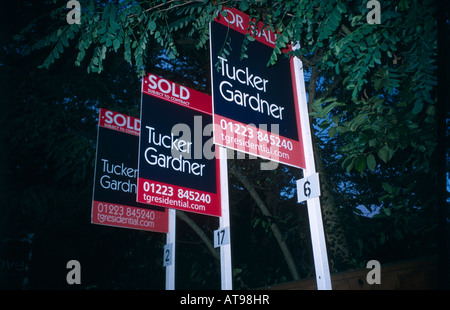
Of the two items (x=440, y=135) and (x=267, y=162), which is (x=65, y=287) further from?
(x=440, y=135)

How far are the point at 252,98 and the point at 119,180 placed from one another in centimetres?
386

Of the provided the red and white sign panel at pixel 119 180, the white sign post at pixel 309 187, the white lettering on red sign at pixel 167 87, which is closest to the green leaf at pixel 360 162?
the white sign post at pixel 309 187

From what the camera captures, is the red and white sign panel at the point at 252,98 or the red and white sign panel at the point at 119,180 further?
the red and white sign panel at the point at 119,180

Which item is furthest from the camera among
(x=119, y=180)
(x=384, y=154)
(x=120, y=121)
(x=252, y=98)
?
(x=120, y=121)

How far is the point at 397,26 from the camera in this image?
373cm

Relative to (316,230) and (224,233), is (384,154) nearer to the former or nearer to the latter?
(316,230)

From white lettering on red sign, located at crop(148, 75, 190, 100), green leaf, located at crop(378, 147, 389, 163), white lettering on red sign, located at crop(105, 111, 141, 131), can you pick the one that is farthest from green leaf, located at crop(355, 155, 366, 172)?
white lettering on red sign, located at crop(105, 111, 141, 131)

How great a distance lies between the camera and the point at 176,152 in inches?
247

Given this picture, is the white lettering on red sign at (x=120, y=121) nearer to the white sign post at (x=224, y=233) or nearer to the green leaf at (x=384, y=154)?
the white sign post at (x=224, y=233)

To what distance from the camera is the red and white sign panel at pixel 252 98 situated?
13.1 ft

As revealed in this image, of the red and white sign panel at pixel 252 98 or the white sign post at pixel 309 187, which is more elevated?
the red and white sign panel at pixel 252 98

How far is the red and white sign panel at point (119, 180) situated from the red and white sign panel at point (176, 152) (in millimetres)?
1420

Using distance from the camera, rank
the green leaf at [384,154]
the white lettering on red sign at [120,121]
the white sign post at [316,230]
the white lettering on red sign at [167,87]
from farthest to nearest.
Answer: the white lettering on red sign at [120,121], the white lettering on red sign at [167,87], the green leaf at [384,154], the white sign post at [316,230]

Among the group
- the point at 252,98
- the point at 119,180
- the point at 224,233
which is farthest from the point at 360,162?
the point at 119,180
